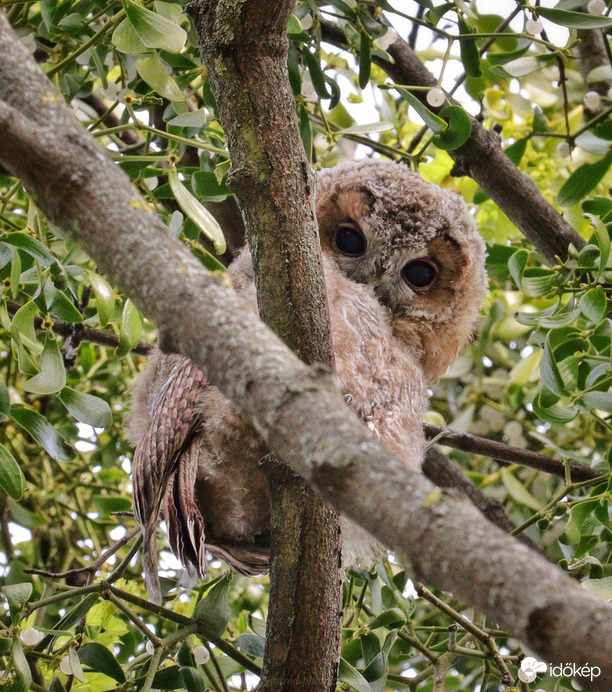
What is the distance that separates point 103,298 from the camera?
1.23 m

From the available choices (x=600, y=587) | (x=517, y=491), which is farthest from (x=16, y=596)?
(x=517, y=491)

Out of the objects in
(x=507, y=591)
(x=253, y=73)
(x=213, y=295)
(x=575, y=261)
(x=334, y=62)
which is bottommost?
(x=507, y=591)

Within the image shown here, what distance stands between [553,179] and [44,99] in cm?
169

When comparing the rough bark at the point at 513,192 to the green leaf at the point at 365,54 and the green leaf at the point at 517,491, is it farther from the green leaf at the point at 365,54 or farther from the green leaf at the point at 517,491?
the green leaf at the point at 517,491

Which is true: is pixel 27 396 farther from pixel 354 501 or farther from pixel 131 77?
pixel 354 501

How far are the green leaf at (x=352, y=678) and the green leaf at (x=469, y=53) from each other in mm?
1023

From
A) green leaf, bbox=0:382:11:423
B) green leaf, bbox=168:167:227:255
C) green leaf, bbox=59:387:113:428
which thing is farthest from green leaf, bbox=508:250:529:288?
green leaf, bbox=0:382:11:423

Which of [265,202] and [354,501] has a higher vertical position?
[265,202]

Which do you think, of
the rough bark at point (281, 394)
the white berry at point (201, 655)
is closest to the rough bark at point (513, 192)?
the white berry at point (201, 655)

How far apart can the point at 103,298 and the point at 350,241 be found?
2.36 ft

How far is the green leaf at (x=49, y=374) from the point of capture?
3.84 ft

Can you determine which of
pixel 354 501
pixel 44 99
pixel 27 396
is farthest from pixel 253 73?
pixel 27 396

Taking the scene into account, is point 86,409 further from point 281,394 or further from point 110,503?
point 281,394

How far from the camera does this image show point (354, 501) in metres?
0.57
